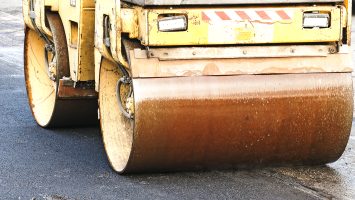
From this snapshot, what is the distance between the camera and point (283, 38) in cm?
622

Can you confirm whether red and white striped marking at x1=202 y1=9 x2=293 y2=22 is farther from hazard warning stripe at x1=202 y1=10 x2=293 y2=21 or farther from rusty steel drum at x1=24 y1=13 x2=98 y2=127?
rusty steel drum at x1=24 y1=13 x2=98 y2=127

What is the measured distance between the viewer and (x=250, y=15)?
6.20 m

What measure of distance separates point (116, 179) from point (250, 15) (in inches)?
55.9

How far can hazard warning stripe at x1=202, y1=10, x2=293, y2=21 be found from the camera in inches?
241

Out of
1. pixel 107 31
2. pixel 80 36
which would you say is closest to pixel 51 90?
pixel 80 36

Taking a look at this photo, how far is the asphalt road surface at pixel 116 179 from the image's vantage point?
19.8 ft

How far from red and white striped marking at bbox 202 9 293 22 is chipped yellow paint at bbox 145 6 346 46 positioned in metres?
0.02

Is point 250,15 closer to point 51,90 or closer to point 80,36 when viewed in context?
point 80,36

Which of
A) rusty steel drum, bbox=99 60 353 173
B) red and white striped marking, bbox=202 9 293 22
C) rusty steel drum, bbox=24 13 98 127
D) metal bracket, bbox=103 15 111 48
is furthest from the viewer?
rusty steel drum, bbox=24 13 98 127

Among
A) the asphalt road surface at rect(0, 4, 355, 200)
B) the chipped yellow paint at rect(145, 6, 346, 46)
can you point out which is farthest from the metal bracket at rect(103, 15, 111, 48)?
the asphalt road surface at rect(0, 4, 355, 200)

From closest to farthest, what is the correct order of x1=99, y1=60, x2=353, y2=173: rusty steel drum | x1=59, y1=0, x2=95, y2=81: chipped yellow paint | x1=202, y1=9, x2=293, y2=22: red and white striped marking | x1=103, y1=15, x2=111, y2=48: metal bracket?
x1=99, y1=60, x2=353, y2=173: rusty steel drum, x1=202, y1=9, x2=293, y2=22: red and white striped marking, x1=103, y1=15, x2=111, y2=48: metal bracket, x1=59, y1=0, x2=95, y2=81: chipped yellow paint

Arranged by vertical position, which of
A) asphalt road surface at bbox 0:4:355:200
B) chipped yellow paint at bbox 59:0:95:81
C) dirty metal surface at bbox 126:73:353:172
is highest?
chipped yellow paint at bbox 59:0:95:81

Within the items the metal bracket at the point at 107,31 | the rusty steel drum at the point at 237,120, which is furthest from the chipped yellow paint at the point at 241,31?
the metal bracket at the point at 107,31

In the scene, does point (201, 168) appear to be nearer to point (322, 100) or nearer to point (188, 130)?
point (188, 130)
